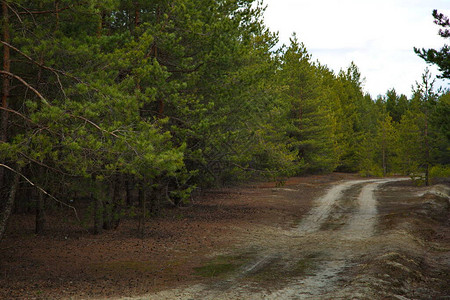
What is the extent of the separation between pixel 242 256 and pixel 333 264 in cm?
253

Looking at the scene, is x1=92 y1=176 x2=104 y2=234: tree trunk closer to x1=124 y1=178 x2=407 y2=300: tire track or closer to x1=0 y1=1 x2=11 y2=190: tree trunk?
x1=0 y1=1 x2=11 y2=190: tree trunk

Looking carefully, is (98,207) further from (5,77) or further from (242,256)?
(5,77)

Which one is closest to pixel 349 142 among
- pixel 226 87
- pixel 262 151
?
pixel 262 151

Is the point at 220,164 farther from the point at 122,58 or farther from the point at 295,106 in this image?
the point at 295,106

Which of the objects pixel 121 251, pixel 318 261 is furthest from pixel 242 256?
pixel 121 251

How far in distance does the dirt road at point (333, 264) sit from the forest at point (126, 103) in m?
2.99

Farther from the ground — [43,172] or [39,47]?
[39,47]

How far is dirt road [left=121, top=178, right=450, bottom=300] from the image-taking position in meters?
8.30

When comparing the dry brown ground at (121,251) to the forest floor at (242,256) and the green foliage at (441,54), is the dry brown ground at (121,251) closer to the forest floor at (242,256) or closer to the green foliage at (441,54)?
the forest floor at (242,256)

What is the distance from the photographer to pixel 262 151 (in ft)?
62.7

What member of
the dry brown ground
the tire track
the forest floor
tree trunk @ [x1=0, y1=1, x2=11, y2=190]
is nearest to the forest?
tree trunk @ [x1=0, y1=1, x2=11, y2=190]

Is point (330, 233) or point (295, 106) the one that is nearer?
point (330, 233)

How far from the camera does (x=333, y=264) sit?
10.7 m

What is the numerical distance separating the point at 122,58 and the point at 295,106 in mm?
30473
